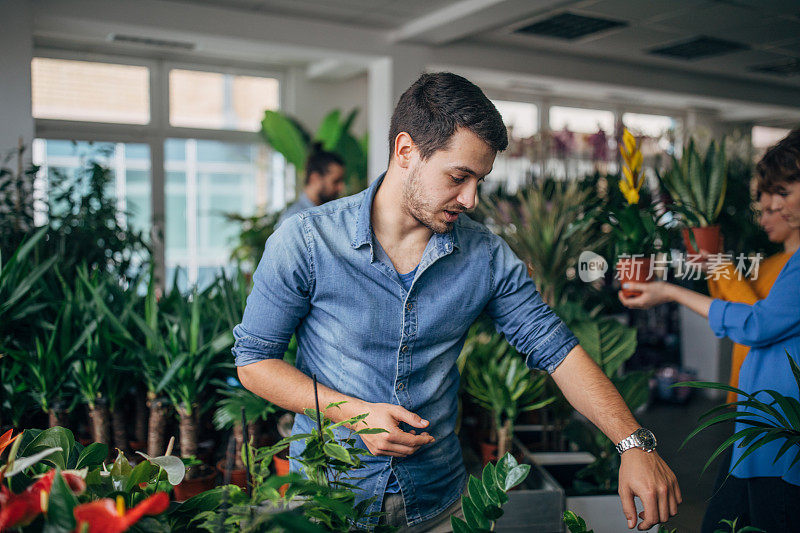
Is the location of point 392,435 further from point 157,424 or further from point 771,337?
point 157,424

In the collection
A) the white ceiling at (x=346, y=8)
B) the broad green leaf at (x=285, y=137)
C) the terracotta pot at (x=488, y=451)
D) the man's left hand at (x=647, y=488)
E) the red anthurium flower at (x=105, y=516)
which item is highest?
the white ceiling at (x=346, y=8)

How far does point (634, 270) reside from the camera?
1853 mm

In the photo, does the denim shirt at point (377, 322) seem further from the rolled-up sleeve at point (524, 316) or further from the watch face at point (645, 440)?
the watch face at point (645, 440)

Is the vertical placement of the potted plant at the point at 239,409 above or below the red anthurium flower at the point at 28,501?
below

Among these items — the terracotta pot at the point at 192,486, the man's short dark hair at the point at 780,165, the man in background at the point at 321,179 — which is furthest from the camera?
the man in background at the point at 321,179

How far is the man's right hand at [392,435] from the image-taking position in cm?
116

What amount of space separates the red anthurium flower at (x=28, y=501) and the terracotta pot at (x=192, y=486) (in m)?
1.50

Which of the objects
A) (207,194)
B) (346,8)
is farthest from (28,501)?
(207,194)

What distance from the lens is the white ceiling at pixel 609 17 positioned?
6.79ft

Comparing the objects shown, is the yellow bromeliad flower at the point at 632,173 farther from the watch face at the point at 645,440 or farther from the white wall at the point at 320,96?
the white wall at the point at 320,96

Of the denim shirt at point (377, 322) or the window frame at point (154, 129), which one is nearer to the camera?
the denim shirt at point (377, 322)

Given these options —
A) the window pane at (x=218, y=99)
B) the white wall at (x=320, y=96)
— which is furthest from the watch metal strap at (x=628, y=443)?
the white wall at (x=320, y=96)

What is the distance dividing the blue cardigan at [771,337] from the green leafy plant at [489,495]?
936 millimetres

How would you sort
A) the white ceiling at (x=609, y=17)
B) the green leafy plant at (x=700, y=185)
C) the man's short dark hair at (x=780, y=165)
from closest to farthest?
the man's short dark hair at (x=780, y=165)
the green leafy plant at (x=700, y=185)
the white ceiling at (x=609, y=17)
